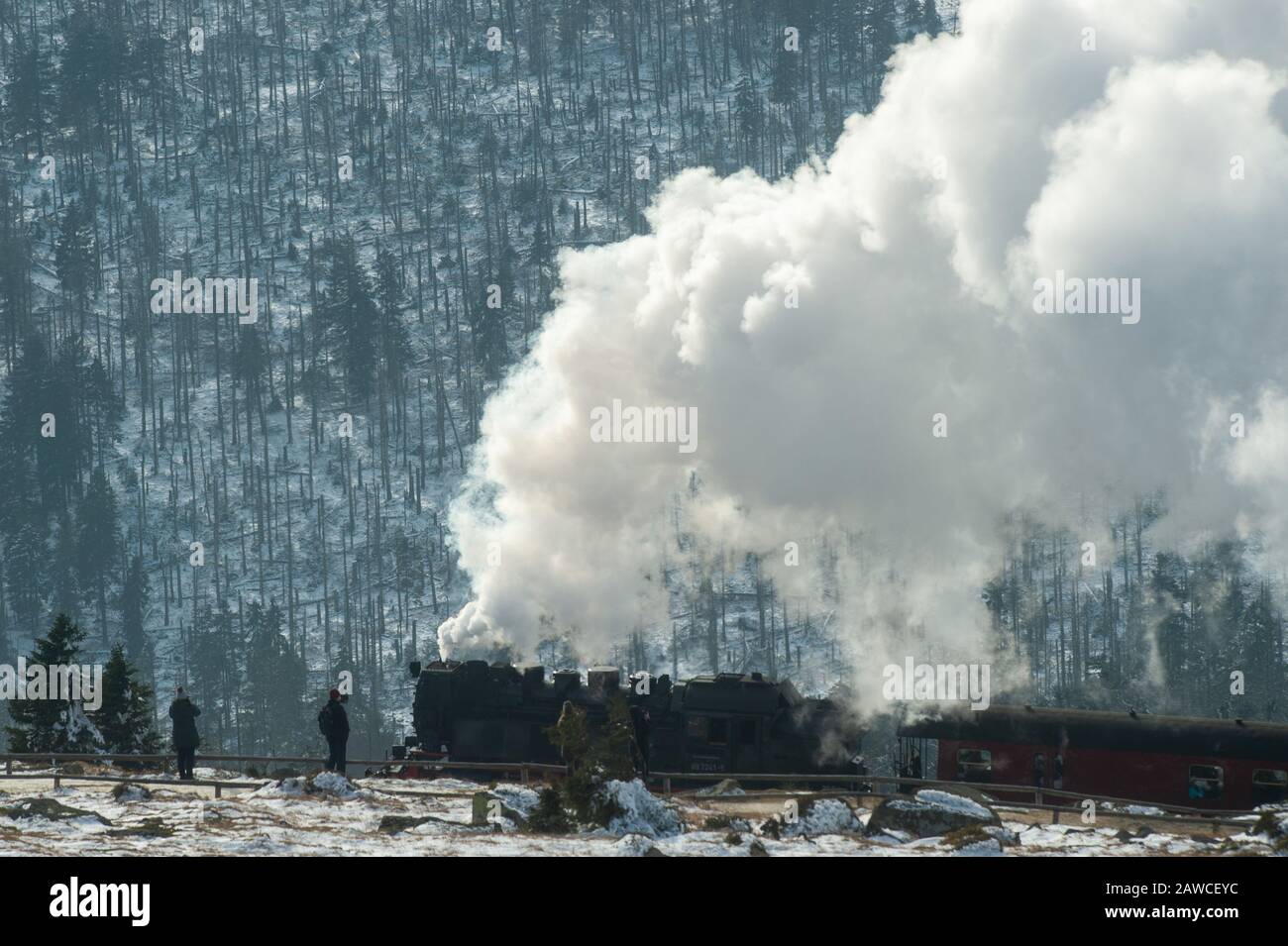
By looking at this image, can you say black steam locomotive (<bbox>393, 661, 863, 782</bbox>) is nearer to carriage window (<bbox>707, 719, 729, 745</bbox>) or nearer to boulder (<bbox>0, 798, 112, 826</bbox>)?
carriage window (<bbox>707, 719, 729, 745</bbox>)

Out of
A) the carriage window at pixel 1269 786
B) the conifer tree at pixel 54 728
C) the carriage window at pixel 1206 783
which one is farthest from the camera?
the conifer tree at pixel 54 728

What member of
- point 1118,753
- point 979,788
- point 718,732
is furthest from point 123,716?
point 1118,753

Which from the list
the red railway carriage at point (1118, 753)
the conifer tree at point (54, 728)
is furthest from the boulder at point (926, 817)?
the conifer tree at point (54, 728)

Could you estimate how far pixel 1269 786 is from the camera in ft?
115

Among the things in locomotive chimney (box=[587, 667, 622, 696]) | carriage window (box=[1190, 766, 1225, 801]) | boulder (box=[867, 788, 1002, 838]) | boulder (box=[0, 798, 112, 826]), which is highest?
locomotive chimney (box=[587, 667, 622, 696])

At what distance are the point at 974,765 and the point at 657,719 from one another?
7191 millimetres

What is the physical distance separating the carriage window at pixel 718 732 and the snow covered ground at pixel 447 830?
517 cm

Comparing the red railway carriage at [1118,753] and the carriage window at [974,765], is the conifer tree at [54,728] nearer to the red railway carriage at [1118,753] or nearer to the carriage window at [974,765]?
the red railway carriage at [1118,753]

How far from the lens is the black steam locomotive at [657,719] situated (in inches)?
1485

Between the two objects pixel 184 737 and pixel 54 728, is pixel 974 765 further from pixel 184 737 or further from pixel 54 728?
pixel 54 728

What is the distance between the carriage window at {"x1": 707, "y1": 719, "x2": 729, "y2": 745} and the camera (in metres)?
38.0

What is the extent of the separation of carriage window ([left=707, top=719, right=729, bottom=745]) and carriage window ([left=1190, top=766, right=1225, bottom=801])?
10.00 metres

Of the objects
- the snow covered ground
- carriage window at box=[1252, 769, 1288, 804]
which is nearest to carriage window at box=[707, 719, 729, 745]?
the snow covered ground
